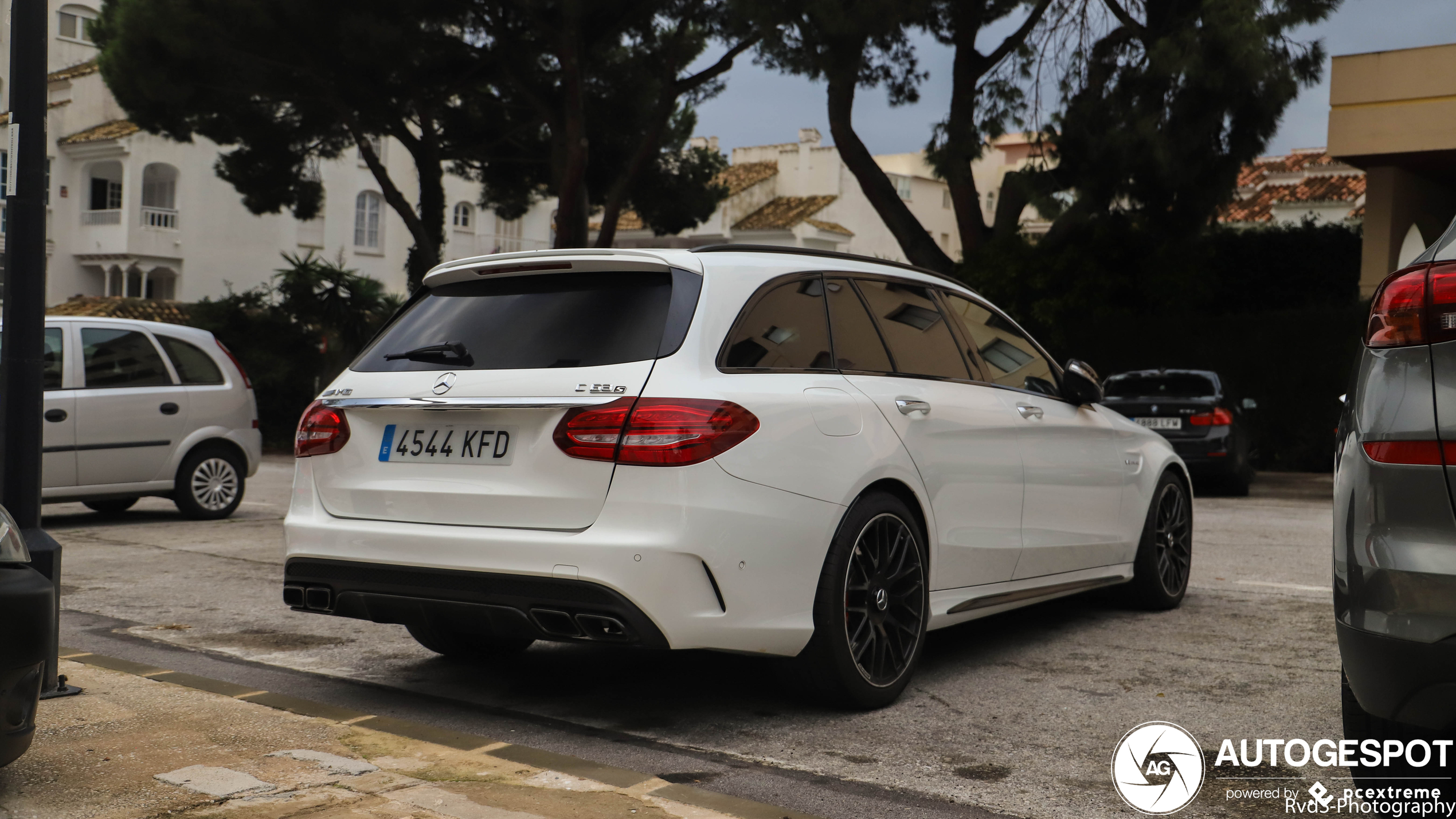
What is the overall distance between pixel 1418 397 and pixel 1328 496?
46.1 ft

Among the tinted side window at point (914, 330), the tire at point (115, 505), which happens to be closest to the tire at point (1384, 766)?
the tinted side window at point (914, 330)

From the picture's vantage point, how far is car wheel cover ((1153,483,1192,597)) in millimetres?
6879

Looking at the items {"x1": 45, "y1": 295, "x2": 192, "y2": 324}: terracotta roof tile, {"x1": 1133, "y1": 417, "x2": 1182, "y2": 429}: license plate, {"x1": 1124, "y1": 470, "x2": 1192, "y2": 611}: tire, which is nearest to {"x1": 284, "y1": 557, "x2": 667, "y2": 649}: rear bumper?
{"x1": 1124, "y1": 470, "x2": 1192, "y2": 611}: tire

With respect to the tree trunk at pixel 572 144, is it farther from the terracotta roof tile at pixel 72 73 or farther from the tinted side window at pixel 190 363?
the terracotta roof tile at pixel 72 73

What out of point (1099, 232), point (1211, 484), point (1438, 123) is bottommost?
point (1211, 484)

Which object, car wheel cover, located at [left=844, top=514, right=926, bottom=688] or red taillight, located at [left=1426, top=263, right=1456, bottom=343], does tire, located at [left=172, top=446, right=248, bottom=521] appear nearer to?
car wheel cover, located at [left=844, top=514, right=926, bottom=688]

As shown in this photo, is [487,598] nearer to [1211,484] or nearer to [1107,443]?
[1107,443]

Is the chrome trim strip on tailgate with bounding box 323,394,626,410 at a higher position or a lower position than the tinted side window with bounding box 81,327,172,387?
higher

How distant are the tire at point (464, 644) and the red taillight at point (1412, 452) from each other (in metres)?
3.49

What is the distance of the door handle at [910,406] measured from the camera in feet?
16.0

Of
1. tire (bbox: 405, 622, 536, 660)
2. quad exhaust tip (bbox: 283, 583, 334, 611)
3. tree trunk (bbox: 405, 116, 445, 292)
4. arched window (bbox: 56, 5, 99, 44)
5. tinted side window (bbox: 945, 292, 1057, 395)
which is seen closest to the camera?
quad exhaust tip (bbox: 283, 583, 334, 611)

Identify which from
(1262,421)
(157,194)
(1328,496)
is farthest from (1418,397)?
(157,194)

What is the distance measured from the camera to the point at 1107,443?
6355 mm

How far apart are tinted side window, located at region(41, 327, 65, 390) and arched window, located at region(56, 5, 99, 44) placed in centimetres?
3505
